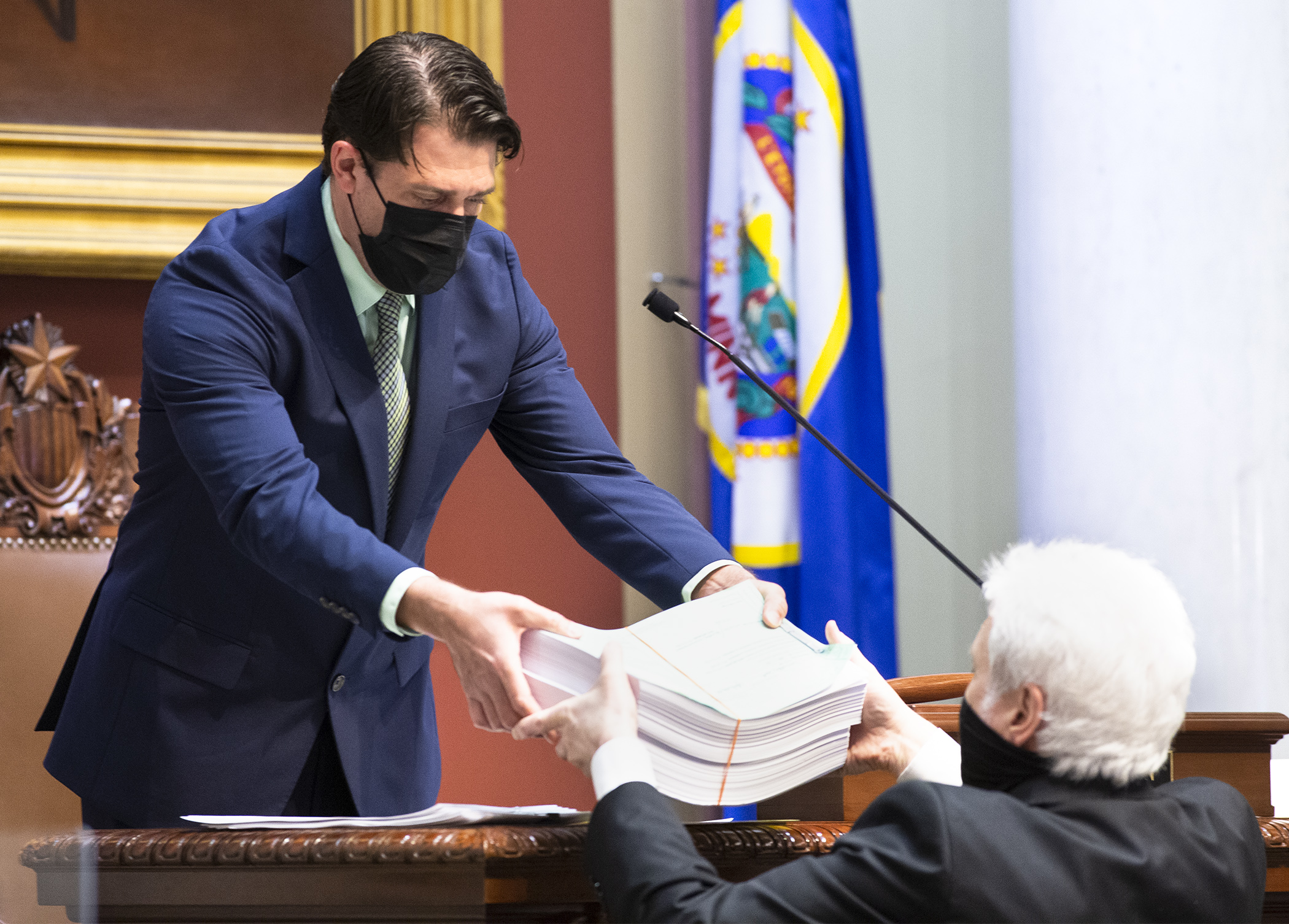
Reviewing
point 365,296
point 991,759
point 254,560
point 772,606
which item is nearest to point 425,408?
point 365,296

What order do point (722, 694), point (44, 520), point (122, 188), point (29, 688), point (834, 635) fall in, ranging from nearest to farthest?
point (722, 694)
point (834, 635)
point (29, 688)
point (44, 520)
point (122, 188)

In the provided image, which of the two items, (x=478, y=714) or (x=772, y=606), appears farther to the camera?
(x=772, y=606)

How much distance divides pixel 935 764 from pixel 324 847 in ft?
2.05

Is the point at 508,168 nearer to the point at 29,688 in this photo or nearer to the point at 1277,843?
the point at 29,688

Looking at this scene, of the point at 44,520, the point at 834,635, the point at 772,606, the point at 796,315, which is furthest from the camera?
the point at 796,315

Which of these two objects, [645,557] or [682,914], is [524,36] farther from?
[682,914]

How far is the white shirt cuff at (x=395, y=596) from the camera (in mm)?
1176

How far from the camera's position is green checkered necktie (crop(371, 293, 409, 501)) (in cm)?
151

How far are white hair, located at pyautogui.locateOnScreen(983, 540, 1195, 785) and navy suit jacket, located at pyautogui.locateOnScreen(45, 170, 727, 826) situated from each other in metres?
0.54

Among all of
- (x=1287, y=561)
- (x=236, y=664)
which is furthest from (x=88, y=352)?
(x=1287, y=561)

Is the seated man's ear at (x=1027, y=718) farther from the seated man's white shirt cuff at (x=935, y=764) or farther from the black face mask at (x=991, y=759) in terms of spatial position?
the seated man's white shirt cuff at (x=935, y=764)

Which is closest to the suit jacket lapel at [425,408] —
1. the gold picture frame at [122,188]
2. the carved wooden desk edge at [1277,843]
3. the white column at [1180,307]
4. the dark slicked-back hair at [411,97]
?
the dark slicked-back hair at [411,97]

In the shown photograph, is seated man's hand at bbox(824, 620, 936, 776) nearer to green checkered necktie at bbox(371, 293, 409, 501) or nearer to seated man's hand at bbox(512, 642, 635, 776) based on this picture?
seated man's hand at bbox(512, 642, 635, 776)

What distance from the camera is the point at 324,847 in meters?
0.95
